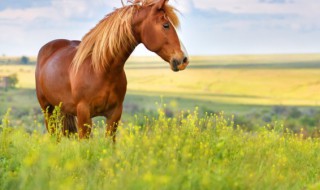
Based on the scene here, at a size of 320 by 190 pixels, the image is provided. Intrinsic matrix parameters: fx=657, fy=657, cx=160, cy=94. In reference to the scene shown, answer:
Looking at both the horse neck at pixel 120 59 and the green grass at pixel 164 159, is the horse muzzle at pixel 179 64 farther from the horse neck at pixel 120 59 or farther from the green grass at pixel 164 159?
the horse neck at pixel 120 59

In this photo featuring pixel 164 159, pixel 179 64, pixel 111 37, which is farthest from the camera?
pixel 111 37

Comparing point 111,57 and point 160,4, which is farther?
point 111,57

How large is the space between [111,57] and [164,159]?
351cm

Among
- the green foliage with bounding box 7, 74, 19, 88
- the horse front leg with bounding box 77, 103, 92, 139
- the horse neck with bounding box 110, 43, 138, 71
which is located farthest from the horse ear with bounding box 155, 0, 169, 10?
the green foliage with bounding box 7, 74, 19, 88

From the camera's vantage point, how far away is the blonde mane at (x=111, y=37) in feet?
32.1

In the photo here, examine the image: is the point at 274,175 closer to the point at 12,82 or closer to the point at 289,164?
the point at 289,164

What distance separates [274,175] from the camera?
769 cm

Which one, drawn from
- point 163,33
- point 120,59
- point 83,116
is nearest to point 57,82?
point 83,116

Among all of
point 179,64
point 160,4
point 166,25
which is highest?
point 160,4

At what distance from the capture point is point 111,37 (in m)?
9.98

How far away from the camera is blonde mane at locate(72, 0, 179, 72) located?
979cm

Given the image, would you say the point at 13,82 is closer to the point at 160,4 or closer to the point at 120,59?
the point at 120,59

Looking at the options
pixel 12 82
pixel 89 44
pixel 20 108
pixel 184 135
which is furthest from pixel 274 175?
pixel 12 82

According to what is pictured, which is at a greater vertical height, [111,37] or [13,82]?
[111,37]
